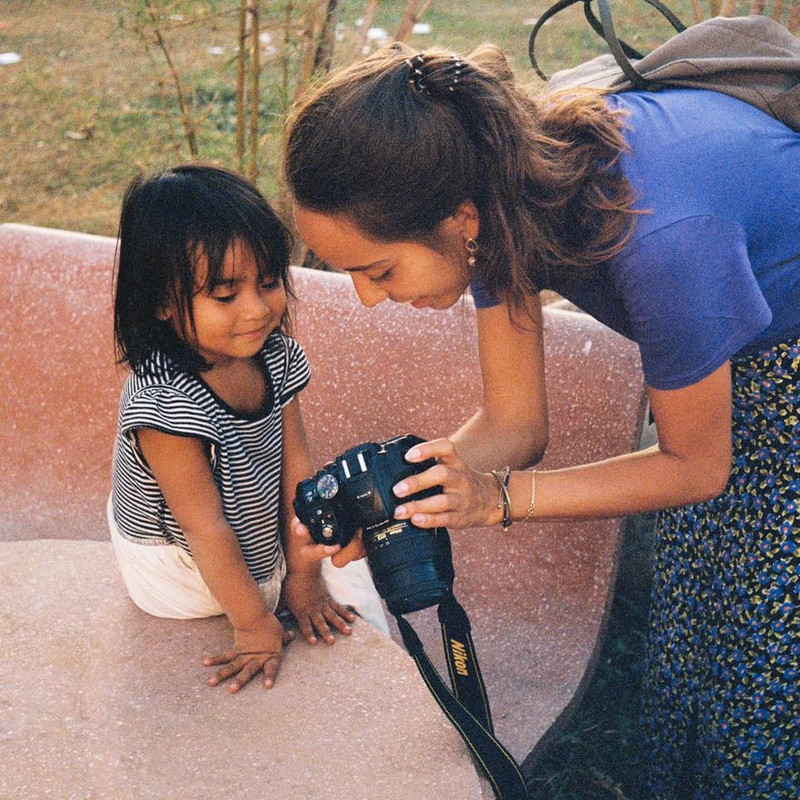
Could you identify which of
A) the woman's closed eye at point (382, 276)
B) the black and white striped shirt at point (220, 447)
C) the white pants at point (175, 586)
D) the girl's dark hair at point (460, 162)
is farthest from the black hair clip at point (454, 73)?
the white pants at point (175, 586)

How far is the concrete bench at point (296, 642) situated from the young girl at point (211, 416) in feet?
0.25

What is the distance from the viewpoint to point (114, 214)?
505 centimetres

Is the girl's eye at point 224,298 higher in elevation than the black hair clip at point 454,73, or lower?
lower

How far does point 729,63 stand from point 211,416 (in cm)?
98

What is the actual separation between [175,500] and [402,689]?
482 millimetres

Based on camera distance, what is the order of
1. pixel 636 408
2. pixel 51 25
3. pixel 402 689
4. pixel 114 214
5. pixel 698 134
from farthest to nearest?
pixel 51 25, pixel 114 214, pixel 636 408, pixel 402 689, pixel 698 134

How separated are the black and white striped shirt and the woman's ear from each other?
21.3 inches

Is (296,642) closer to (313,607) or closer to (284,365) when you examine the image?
(313,607)

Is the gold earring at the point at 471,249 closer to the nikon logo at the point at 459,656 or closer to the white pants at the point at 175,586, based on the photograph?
the nikon logo at the point at 459,656

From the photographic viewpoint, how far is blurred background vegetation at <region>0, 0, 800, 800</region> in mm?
2875

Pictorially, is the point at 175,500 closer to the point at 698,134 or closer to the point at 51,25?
the point at 698,134

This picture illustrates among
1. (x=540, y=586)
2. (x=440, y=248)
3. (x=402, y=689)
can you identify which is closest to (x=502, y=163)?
(x=440, y=248)

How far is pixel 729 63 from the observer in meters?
1.44

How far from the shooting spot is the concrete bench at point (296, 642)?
1474mm
